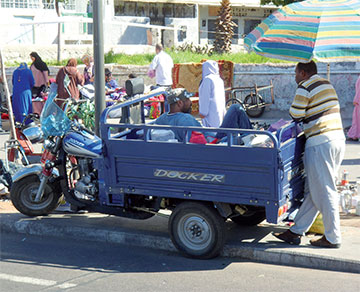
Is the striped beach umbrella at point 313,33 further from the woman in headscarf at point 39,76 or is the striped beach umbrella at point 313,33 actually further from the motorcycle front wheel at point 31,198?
the woman in headscarf at point 39,76

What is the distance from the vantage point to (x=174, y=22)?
46.3 metres

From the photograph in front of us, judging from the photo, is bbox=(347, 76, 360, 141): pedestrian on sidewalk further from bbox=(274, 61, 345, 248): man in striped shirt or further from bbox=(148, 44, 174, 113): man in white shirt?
bbox=(274, 61, 345, 248): man in striped shirt

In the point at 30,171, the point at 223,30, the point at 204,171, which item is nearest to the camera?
the point at 204,171

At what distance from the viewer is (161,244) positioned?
6855 millimetres

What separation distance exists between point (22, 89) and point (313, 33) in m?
9.61

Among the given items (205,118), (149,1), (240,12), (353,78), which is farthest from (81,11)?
(205,118)

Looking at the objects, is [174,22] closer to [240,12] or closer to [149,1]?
[149,1]

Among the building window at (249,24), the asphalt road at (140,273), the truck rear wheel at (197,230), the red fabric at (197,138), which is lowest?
the asphalt road at (140,273)

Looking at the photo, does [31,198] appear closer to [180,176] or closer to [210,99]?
[180,176]

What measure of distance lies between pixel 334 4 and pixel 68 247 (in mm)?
3764

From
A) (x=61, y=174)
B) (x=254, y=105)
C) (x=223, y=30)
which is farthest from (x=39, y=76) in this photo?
(x=223, y=30)

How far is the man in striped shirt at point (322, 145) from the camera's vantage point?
627cm

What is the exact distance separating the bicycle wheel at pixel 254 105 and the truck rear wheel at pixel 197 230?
9.70 meters

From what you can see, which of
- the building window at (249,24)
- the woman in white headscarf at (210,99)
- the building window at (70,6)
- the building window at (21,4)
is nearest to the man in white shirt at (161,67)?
the woman in white headscarf at (210,99)
